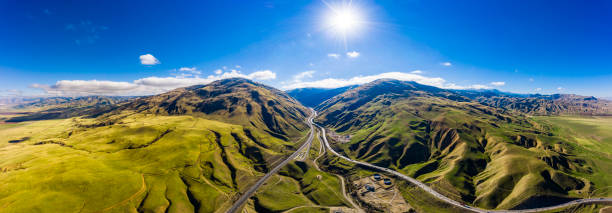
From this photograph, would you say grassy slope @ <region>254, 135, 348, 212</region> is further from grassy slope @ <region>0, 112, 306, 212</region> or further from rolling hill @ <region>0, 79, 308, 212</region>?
grassy slope @ <region>0, 112, 306, 212</region>

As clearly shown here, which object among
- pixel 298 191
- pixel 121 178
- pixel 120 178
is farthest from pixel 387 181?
pixel 120 178

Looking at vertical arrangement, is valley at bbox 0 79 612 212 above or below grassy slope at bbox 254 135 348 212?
above

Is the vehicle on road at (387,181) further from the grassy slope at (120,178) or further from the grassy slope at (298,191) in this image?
the grassy slope at (120,178)

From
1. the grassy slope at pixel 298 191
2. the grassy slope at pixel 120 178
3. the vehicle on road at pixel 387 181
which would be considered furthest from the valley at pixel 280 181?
the vehicle on road at pixel 387 181

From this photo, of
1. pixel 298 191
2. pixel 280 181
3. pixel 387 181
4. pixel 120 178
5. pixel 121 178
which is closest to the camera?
pixel 120 178

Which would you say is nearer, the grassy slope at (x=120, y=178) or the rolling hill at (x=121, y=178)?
the rolling hill at (x=121, y=178)

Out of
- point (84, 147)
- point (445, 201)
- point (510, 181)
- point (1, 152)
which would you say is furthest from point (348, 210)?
point (1, 152)

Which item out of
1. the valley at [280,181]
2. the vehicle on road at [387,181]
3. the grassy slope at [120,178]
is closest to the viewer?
the grassy slope at [120,178]

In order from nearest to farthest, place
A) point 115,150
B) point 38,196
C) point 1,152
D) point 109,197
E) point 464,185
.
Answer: point 38,196
point 109,197
point 464,185
point 1,152
point 115,150

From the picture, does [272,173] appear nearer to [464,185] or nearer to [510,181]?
[464,185]

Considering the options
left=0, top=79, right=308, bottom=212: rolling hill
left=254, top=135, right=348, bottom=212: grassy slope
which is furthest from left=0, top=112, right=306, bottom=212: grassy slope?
left=254, top=135, right=348, bottom=212: grassy slope

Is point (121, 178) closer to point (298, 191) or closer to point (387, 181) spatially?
point (298, 191)
